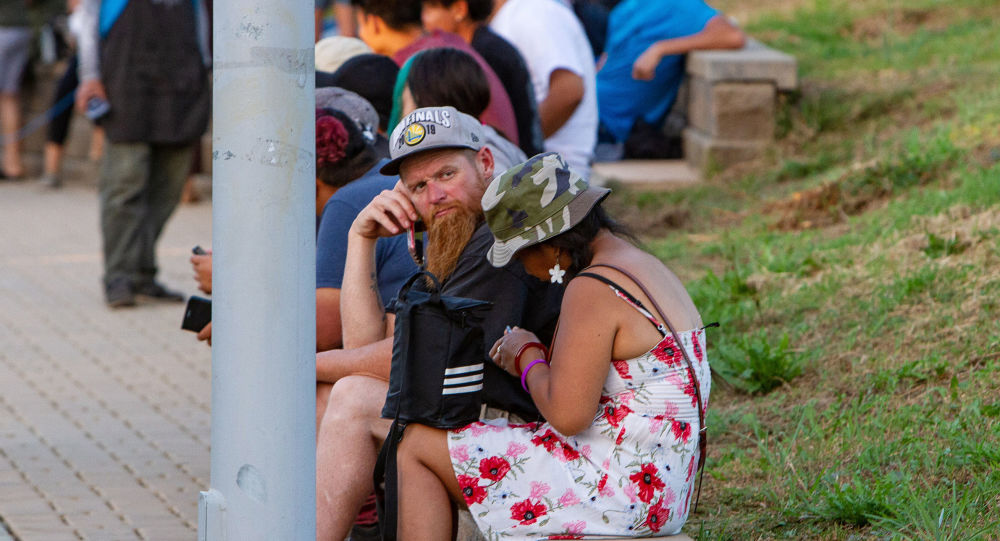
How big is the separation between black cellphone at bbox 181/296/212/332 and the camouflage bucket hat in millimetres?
1379

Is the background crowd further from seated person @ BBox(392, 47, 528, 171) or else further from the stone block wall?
the stone block wall

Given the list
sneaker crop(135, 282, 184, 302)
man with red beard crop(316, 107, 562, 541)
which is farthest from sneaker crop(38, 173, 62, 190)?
man with red beard crop(316, 107, 562, 541)

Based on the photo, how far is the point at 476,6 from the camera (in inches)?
224

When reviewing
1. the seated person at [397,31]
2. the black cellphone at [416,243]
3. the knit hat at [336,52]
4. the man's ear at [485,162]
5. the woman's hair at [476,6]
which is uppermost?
the woman's hair at [476,6]

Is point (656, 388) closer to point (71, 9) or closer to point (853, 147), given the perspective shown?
point (853, 147)

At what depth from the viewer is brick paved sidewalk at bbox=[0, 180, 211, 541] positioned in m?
4.28

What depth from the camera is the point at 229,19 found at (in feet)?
7.90

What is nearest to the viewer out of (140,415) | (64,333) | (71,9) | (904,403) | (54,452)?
(904,403)

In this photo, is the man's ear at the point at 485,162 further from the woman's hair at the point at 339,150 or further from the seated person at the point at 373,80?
the seated person at the point at 373,80

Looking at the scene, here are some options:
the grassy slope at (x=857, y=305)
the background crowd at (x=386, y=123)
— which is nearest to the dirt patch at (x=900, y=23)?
the grassy slope at (x=857, y=305)

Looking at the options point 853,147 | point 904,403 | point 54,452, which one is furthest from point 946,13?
point 54,452

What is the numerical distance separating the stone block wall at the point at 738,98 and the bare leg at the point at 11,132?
6.42 metres

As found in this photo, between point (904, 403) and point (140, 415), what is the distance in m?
3.08

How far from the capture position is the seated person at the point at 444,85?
14.0ft
